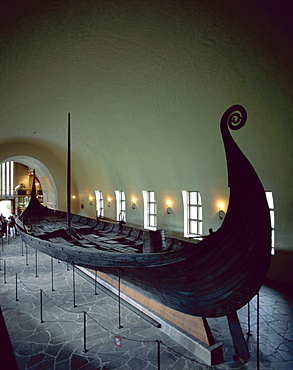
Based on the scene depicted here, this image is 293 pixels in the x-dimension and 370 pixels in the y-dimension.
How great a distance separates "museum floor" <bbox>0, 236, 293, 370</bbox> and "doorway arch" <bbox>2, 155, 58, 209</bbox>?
444 inches

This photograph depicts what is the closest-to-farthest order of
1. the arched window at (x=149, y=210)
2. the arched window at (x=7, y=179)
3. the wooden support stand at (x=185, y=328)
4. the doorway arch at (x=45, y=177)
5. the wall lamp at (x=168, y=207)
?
the wooden support stand at (x=185, y=328) → the wall lamp at (x=168, y=207) → the arched window at (x=149, y=210) → the doorway arch at (x=45, y=177) → the arched window at (x=7, y=179)

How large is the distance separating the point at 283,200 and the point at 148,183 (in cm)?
667

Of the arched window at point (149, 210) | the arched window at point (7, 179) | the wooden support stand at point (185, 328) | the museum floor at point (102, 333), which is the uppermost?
the arched window at point (7, 179)

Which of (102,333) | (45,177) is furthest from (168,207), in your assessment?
(45,177)

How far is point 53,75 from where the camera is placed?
793cm

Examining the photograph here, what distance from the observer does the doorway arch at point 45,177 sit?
1831cm

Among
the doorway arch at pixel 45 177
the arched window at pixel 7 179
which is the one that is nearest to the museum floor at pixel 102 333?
the doorway arch at pixel 45 177

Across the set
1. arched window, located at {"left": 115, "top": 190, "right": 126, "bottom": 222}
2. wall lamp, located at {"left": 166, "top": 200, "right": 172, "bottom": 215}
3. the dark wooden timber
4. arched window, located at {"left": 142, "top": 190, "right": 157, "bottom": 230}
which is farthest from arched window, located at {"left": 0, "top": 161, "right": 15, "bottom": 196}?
the dark wooden timber

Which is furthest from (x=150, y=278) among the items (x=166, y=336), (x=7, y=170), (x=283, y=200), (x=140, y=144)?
(x=7, y=170)

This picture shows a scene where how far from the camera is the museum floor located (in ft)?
14.9

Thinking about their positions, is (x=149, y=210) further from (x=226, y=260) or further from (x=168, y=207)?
(x=226, y=260)

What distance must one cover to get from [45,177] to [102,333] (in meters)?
17.5

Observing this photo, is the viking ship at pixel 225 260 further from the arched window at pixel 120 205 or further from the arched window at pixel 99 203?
the arched window at pixel 99 203

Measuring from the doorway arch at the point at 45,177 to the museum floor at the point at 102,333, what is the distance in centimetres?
1128
